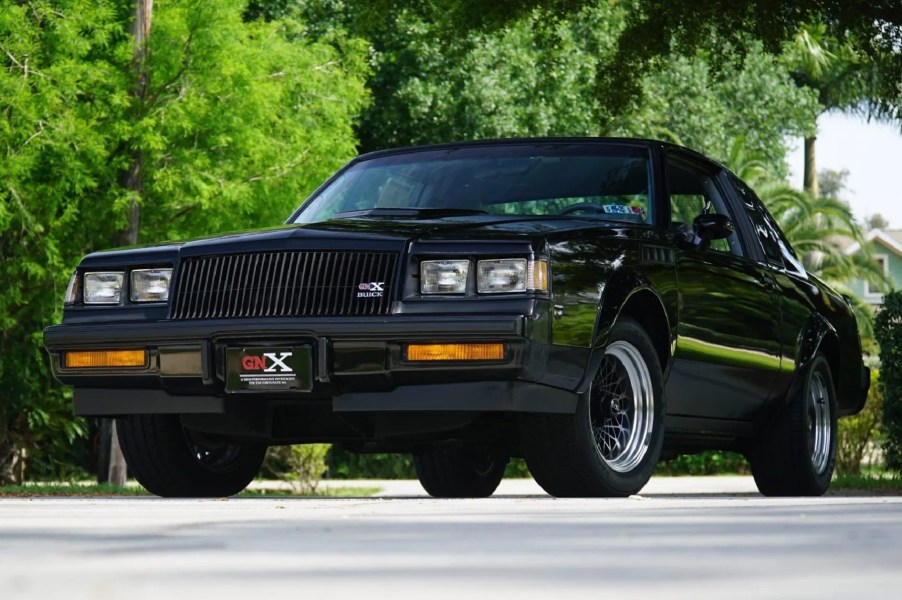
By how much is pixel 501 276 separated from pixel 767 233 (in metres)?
3.31

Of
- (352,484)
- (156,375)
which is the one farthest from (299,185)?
(156,375)

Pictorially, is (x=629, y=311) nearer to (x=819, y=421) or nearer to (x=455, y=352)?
(x=455, y=352)

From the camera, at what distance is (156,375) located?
25.2ft

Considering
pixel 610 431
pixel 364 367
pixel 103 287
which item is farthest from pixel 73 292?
pixel 610 431

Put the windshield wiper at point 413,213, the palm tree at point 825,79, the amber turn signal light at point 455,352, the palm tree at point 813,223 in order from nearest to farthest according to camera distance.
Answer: the amber turn signal light at point 455,352 < the windshield wiper at point 413,213 < the palm tree at point 813,223 < the palm tree at point 825,79

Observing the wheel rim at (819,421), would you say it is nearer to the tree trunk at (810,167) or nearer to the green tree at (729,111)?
the green tree at (729,111)

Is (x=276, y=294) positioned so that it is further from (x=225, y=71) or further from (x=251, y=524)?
(x=225, y=71)

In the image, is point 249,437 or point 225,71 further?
point 225,71

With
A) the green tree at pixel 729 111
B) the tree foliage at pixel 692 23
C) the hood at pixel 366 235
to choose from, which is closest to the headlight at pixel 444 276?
the hood at pixel 366 235

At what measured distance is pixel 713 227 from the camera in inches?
345

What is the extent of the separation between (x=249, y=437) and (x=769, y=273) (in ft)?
10.6

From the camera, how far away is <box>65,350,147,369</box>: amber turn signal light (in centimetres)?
775

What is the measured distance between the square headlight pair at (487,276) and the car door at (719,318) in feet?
4.22

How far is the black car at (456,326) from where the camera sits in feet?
23.6
